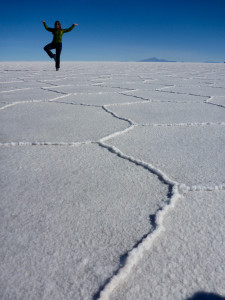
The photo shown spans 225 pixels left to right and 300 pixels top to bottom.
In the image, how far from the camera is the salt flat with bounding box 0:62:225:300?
48 centimetres

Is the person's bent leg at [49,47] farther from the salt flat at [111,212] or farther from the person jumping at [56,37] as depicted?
the salt flat at [111,212]

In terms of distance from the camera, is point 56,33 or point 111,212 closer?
point 111,212

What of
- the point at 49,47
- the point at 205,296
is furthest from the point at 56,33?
the point at 205,296

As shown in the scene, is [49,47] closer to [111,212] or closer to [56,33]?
[56,33]

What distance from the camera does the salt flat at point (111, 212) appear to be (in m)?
0.48

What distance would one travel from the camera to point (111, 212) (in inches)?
27.4

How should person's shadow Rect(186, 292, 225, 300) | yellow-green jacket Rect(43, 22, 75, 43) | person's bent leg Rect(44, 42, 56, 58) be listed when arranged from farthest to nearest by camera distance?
1. person's bent leg Rect(44, 42, 56, 58)
2. yellow-green jacket Rect(43, 22, 75, 43)
3. person's shadow Rect(186, 292, 225, 300)

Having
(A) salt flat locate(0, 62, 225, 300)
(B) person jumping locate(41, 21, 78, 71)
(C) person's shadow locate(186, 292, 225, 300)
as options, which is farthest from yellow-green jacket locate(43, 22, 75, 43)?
(C) person's shadow locate(186, 292, 225, 300)

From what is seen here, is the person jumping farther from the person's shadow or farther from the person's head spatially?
the person's shadow

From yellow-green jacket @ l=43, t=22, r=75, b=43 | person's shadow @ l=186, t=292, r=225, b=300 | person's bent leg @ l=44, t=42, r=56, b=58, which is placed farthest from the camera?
person's bent leg @ l=44, t=42, r=56, b=58

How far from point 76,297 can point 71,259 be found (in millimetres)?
90

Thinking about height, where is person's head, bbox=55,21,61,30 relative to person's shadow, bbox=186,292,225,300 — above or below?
above

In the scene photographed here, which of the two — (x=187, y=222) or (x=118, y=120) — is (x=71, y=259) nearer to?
(x=187, y=222)

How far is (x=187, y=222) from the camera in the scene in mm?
653
